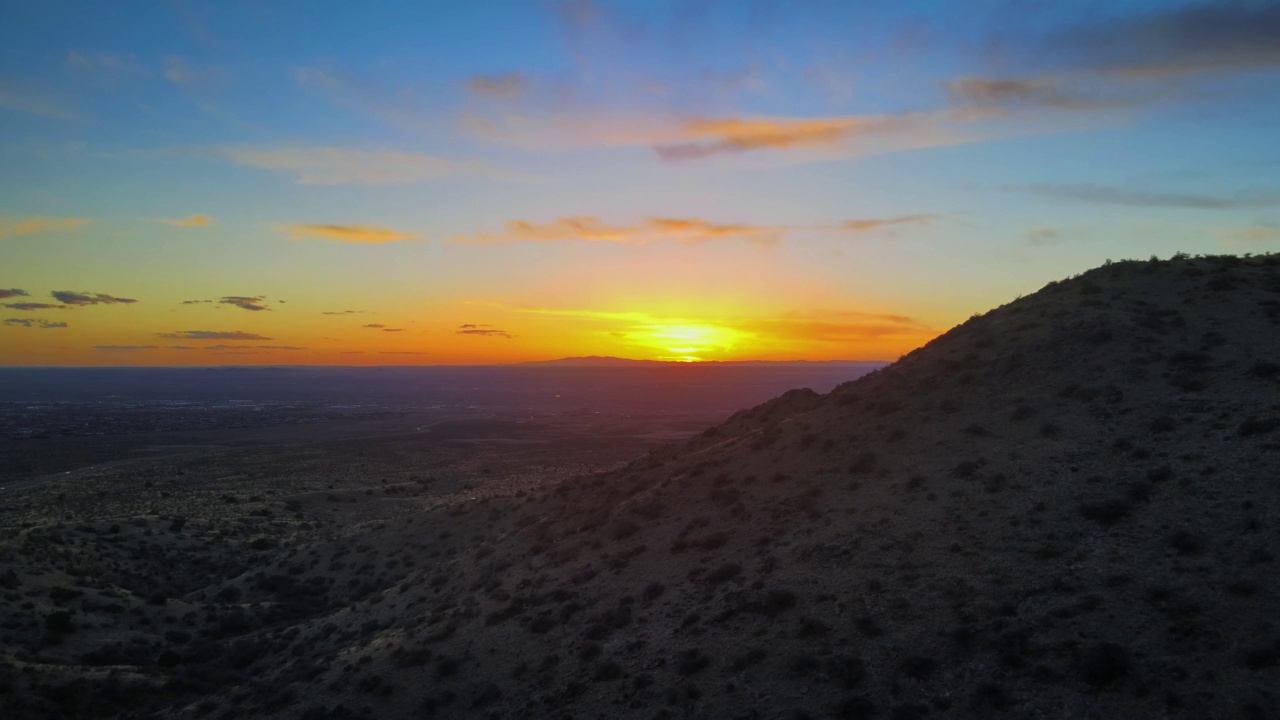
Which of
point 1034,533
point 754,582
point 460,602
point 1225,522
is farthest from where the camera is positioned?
point 460,602

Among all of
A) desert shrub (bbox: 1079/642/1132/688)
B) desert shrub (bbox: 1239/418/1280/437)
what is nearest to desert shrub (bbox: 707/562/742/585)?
desert shrub (bbox: 1079/642/1132/688)

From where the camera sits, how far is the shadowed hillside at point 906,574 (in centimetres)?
1209

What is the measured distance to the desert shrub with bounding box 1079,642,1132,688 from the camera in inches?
436

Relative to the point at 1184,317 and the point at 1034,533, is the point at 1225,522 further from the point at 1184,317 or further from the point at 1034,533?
the point at 1184,317

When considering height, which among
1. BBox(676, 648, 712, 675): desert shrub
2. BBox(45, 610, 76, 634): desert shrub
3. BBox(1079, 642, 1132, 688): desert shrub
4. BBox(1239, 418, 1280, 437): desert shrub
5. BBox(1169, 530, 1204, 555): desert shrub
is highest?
BBox(1239, 418, 1280, 437): desert shrub

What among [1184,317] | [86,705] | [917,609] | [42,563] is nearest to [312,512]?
[42,563]

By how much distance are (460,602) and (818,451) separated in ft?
39.3

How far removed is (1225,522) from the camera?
1374 cm

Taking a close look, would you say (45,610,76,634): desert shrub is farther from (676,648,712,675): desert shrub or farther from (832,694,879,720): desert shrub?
(832,694,879,720): desert shrub

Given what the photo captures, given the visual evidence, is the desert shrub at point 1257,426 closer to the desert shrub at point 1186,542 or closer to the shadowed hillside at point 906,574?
the shadowed hillside at point 906,574

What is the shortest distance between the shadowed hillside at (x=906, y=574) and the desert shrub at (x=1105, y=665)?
0.13ft

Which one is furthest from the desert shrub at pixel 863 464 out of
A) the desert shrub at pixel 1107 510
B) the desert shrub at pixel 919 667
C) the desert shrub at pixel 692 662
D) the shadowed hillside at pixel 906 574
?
the desert shrub at pixel 919 667

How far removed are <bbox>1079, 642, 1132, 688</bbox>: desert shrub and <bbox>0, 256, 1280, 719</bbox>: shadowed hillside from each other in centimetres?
4

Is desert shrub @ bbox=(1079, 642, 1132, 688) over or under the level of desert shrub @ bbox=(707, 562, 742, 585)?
over
